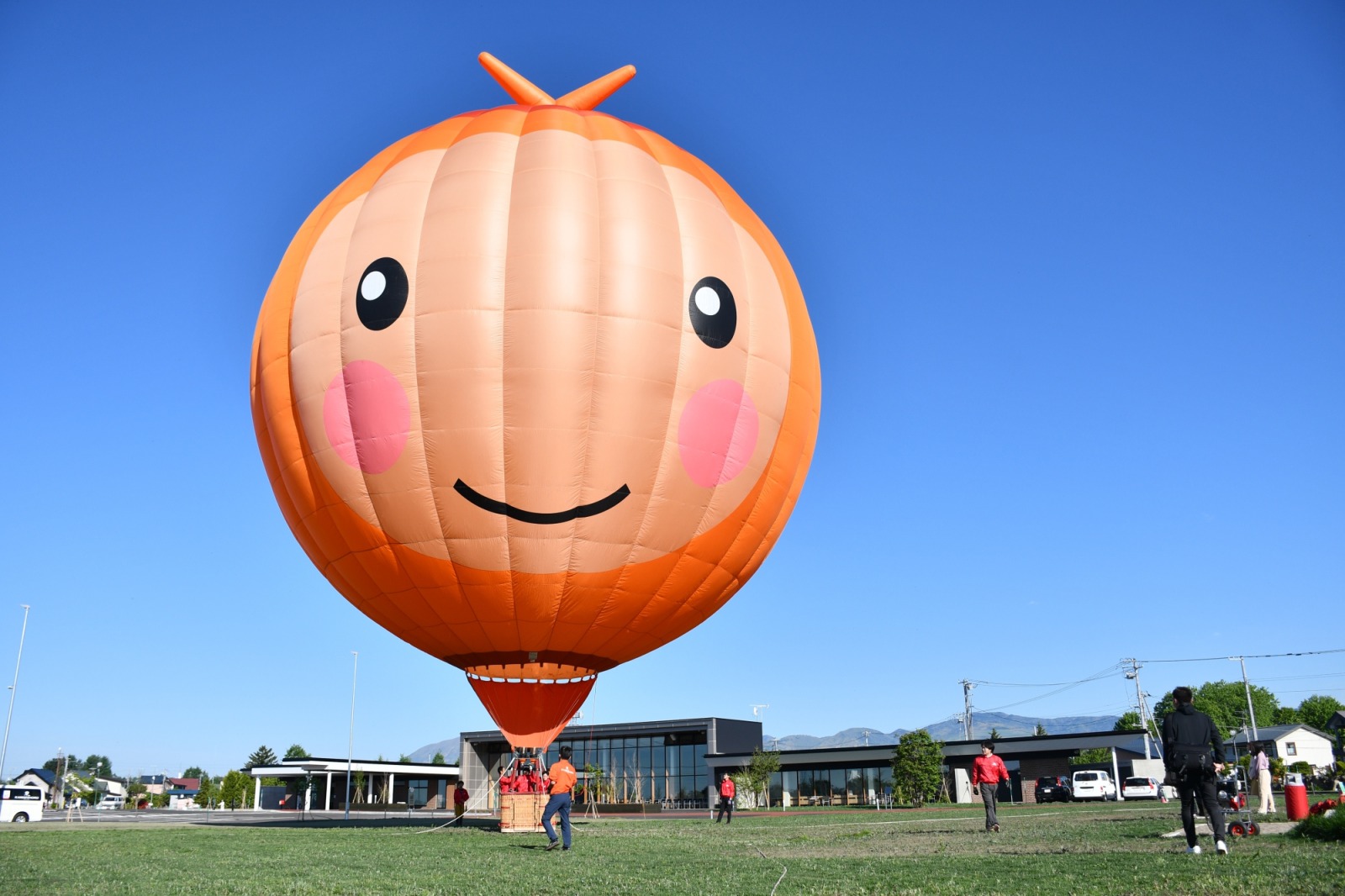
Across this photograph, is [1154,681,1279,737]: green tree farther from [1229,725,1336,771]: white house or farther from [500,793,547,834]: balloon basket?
[500,793,547,834]: balloon basket

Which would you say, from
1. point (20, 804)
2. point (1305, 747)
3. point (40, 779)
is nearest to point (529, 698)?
Result: point (20, 804)

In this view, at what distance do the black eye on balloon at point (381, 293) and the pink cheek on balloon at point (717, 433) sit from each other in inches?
195

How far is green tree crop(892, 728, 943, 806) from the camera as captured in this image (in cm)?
5000

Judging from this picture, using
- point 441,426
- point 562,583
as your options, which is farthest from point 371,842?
point 441,426

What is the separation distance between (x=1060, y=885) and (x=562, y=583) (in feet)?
32.6

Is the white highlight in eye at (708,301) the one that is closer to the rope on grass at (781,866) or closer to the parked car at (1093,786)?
the rope on grass at (781,866)

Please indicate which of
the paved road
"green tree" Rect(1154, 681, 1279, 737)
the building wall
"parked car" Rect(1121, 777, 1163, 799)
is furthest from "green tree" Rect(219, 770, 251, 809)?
"green tree" Rect(1154, 681, 1279, 737)

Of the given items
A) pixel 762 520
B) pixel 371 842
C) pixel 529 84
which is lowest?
pixel 371 842

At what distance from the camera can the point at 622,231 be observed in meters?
16.3

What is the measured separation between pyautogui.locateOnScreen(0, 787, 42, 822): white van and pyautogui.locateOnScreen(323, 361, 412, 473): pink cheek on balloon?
34.5 metres

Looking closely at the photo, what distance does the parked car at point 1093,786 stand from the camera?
149 feet

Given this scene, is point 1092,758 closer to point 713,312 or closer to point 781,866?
point 713,312

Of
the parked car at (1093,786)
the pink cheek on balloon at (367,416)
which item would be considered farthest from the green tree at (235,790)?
the pink cheek on balloon at (367,416)

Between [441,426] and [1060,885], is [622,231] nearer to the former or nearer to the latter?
[441,426]
